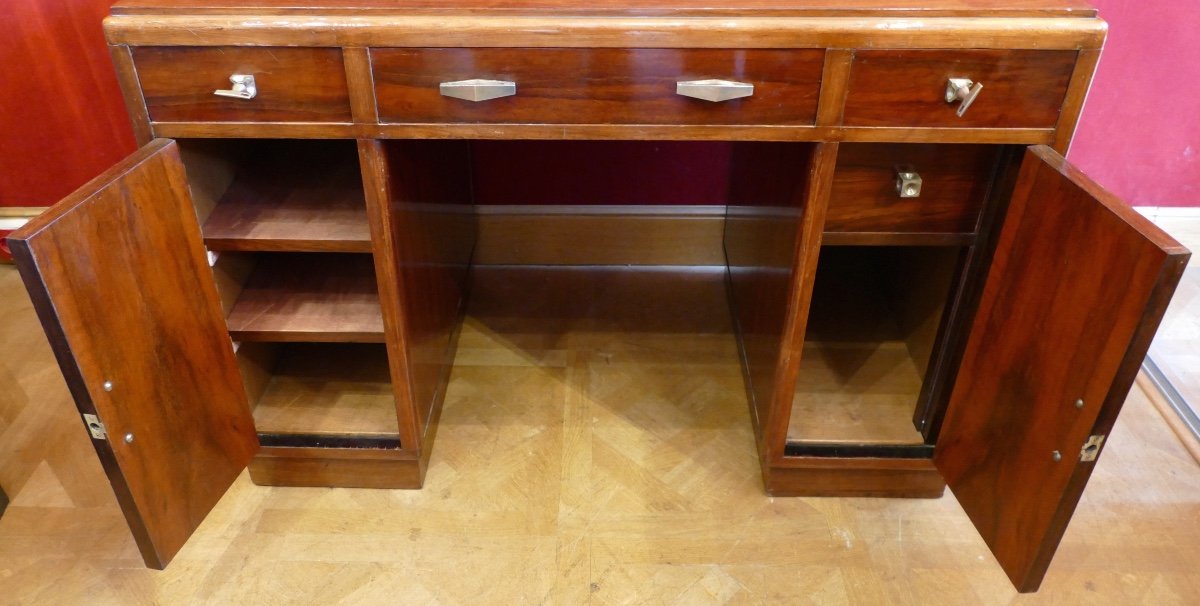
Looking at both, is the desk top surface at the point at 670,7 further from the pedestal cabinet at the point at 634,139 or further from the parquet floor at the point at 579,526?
the parquet floor at the point at 579,526

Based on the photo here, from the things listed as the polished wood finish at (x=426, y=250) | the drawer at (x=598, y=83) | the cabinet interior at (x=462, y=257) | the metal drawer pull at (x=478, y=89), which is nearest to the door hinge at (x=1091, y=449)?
the cabinet interior at (x=462, y=257)

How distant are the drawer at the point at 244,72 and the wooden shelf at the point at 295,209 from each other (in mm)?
174

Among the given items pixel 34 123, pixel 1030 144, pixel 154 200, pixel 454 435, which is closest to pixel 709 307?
pixel 454 435

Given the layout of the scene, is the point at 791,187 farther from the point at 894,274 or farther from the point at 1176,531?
the point at 1176,531

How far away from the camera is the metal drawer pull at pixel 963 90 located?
35.4 inches

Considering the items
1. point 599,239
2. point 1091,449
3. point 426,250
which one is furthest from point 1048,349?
point 599,239

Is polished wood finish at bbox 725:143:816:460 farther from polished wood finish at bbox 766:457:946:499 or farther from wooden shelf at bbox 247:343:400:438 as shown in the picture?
wooden shelf at bbox 247:343:400:438

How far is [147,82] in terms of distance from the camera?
933mm

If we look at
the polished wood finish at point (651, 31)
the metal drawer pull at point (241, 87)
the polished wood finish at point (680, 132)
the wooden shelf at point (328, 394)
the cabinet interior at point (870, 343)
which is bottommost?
the wooden shelf at point (328, 394)

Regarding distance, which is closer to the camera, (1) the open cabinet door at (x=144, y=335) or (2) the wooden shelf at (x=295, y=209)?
(1) the open cabinet door at (x=144, y=335)

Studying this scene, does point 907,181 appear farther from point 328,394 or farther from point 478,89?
point 328,394

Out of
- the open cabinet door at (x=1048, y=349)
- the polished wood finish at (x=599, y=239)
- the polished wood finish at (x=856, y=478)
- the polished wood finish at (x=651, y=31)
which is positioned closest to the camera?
the open cabinet door at (x=1048, y=349)

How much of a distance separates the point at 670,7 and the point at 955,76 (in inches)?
12.8

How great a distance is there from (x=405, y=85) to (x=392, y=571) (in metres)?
0.68
